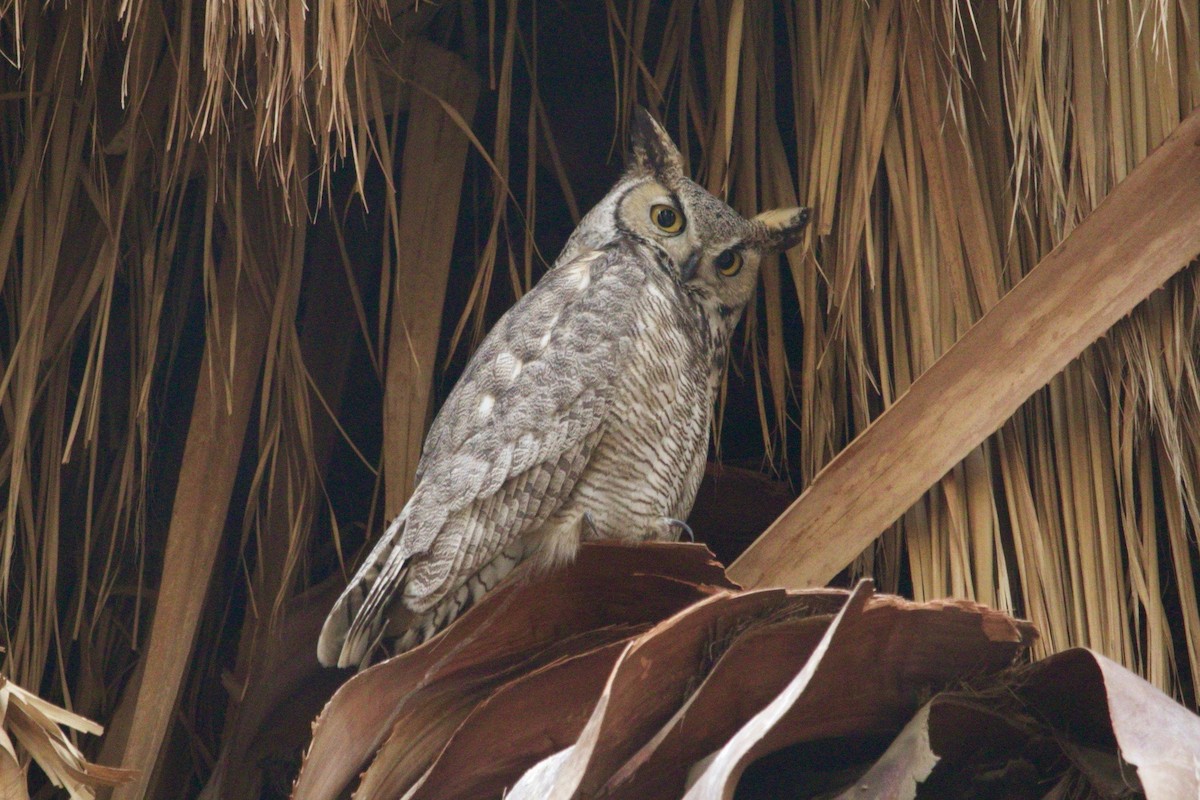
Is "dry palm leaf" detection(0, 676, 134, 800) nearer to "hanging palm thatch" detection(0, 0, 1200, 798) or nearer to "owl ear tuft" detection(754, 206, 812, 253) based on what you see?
"hanging palm thatch" detection(0, 0, 1200, 798)

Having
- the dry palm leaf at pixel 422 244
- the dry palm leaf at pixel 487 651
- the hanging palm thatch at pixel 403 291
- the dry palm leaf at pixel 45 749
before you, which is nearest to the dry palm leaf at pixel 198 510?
the hanging palm thatch at pixel 403 291

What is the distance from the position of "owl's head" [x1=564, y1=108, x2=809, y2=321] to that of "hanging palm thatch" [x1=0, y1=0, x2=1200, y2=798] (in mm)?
95

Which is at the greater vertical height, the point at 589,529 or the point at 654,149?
the point at 654,149

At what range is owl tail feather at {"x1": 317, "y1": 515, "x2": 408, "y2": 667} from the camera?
5.75 feet

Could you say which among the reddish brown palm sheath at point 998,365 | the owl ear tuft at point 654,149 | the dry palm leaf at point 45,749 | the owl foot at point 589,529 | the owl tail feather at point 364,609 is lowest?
the dry palm leaf at point 45,749

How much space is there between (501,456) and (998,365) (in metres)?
0.73

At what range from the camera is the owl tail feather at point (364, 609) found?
5.75 feet

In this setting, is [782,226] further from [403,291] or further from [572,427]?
[403,291]

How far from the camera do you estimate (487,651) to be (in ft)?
5.40

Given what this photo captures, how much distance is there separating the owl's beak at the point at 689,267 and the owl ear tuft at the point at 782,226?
122 mm

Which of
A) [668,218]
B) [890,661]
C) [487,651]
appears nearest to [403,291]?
[668,218]

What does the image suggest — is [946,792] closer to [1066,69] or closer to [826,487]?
[826,487]

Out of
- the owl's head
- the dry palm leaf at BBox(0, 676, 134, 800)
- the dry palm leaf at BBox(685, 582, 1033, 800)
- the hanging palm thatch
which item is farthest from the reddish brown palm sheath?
the dry palm leaf at BBox(0, 676, 134, 800)

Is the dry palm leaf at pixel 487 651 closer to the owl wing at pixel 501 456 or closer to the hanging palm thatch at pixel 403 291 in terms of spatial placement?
the owl wing at pixel 501 456
